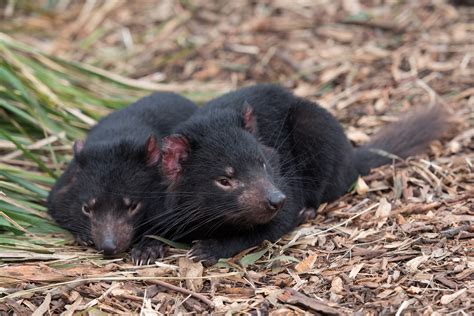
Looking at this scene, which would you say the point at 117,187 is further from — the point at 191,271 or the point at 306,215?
the point at 306,215

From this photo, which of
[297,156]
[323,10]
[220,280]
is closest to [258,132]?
[297,156]

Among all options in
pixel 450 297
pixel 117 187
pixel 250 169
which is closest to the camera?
pixel 450 297

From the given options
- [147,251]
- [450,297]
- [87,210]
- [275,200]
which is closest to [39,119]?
[87,210]

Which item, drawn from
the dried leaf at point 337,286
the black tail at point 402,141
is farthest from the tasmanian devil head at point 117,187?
the black tail at point 402,141

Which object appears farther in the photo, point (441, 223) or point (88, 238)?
point (88, 238)

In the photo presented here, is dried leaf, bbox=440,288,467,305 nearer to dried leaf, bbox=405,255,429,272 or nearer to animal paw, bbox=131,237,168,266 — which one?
dried leaf, bbox=405,255,429,272

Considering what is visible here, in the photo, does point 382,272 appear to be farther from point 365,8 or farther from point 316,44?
point 365,8

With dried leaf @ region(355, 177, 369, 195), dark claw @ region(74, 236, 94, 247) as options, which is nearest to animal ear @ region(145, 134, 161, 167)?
dark claw @ region(74, 236, 94, 247)
